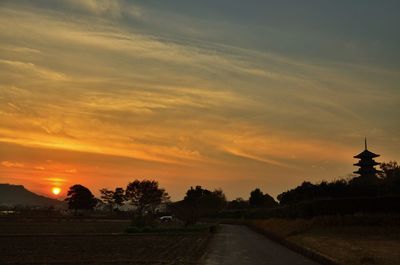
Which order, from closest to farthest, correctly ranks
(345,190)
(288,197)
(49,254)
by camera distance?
(49,254) < (345,190) < (288,197)

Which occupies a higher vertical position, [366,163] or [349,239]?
[366,163]

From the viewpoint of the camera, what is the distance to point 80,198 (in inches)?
6309

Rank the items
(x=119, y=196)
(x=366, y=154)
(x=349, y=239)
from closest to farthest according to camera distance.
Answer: (x=349, y=239)
(x=366, y=154)
(x=119, y=196)

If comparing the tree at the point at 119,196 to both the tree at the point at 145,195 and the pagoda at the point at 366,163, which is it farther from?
the pagoda at the point at 366,163

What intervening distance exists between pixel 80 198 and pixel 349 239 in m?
138

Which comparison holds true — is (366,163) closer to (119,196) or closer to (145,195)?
(145,195)

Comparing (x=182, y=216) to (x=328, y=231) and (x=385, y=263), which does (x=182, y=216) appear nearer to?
(x=328, y=231)

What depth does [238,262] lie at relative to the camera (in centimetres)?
2173

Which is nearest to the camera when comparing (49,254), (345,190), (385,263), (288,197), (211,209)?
(385,263)

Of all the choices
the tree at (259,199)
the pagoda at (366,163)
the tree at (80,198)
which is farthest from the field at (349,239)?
the tree at (80,198)

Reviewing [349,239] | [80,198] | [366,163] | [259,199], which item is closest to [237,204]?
[259,199]

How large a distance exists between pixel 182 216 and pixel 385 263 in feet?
201

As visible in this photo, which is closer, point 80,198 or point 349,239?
point 349,239

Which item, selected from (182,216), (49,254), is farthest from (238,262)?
(182,216)
